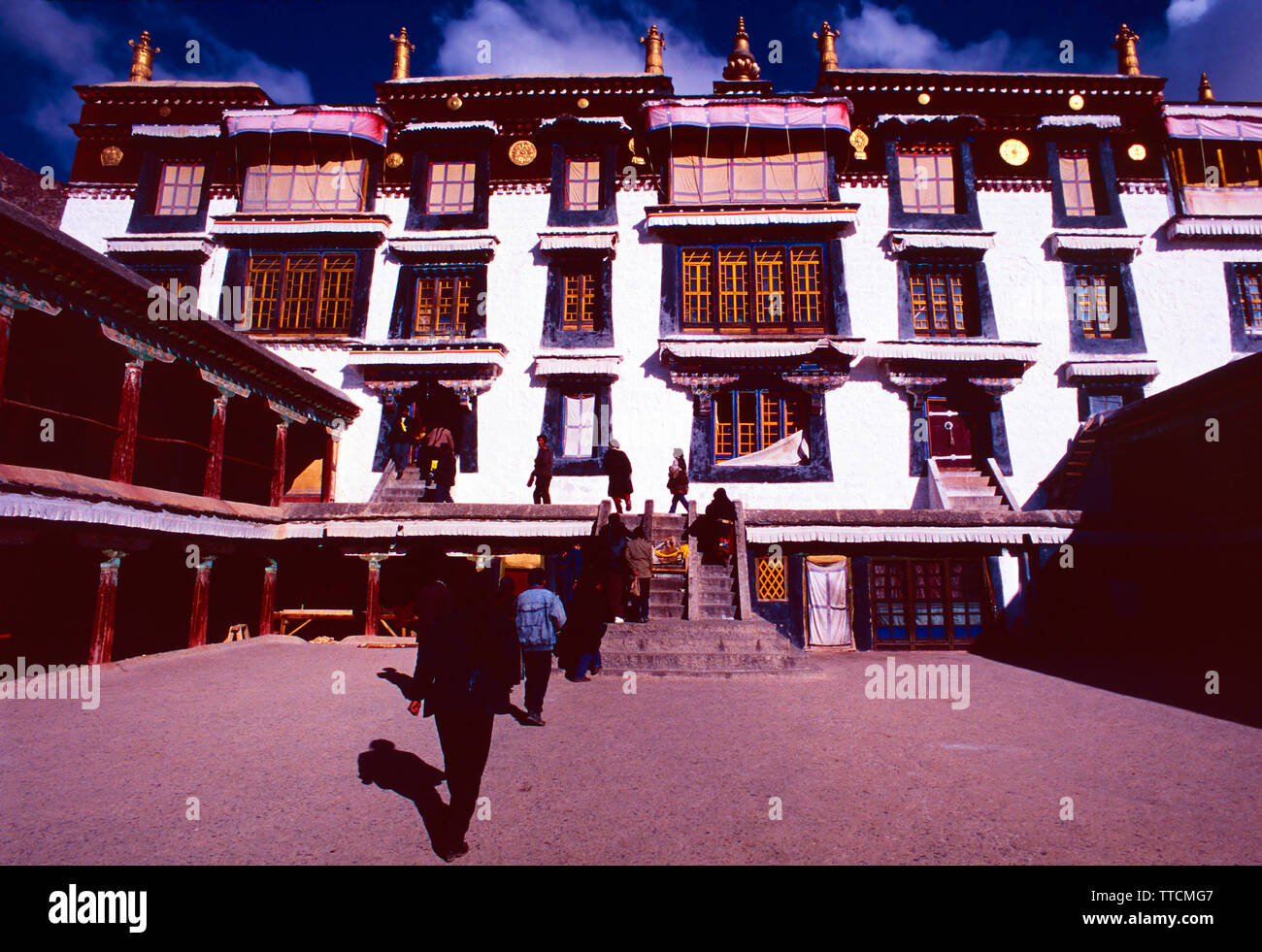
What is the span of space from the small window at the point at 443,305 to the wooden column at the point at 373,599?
7.20 m

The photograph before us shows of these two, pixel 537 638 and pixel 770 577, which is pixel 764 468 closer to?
pixel 770 577

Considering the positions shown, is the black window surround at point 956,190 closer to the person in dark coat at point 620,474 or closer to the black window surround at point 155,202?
the person in dark coat at point 620,474

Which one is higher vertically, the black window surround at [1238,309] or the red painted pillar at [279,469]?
the black window surround at [1238,309]

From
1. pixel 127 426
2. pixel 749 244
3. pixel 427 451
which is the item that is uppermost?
pixel 749 244

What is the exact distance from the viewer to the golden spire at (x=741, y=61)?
19703 millimetres

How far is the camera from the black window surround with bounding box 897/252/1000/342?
17.3 meters

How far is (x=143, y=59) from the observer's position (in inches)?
794

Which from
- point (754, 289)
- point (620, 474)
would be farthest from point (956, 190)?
point (620, 474)

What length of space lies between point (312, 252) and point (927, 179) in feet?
59.0

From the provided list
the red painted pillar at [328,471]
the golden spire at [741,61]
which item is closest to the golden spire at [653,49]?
the golden spire at [741,61]

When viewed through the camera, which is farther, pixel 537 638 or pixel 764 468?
pixel 764 468

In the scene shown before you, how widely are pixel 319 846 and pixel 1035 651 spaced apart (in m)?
15.0
